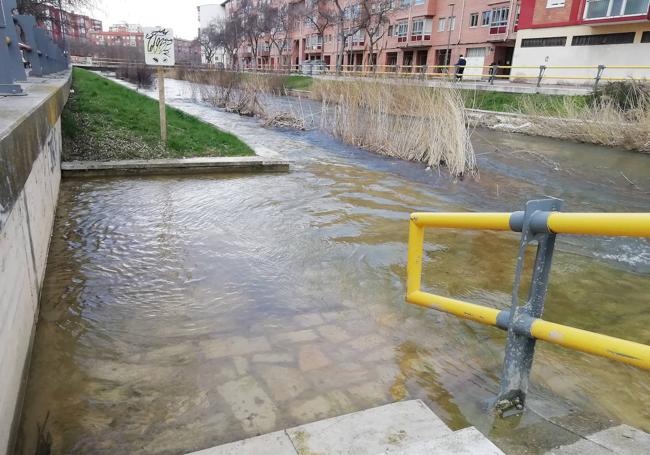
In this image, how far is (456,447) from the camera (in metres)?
1.78

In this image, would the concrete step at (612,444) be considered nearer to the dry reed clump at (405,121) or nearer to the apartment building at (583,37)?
the dry reed clump at (405,121)

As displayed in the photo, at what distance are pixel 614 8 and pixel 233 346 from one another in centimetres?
3449

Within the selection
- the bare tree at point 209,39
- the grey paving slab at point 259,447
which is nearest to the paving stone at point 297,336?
the grey paving slab at point 259,447

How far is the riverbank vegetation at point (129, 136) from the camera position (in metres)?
8.72

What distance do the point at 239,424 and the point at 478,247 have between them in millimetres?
4132

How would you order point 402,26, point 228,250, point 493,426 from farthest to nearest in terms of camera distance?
point 402,26
point 228,250
point 493,426

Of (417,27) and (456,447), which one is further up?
(417,27)

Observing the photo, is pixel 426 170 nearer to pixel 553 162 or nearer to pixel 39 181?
pixel 553 162

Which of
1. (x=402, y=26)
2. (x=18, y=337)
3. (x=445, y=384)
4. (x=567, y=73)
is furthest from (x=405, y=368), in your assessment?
(x=402, y=26)

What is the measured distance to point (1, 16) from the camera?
4.60 meters

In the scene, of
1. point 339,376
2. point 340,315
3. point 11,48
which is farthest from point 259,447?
point 11,48

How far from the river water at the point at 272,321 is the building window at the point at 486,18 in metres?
38.1

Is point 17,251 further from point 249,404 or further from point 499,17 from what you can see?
point 499,17

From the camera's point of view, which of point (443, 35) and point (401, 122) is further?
point (443, 35)
